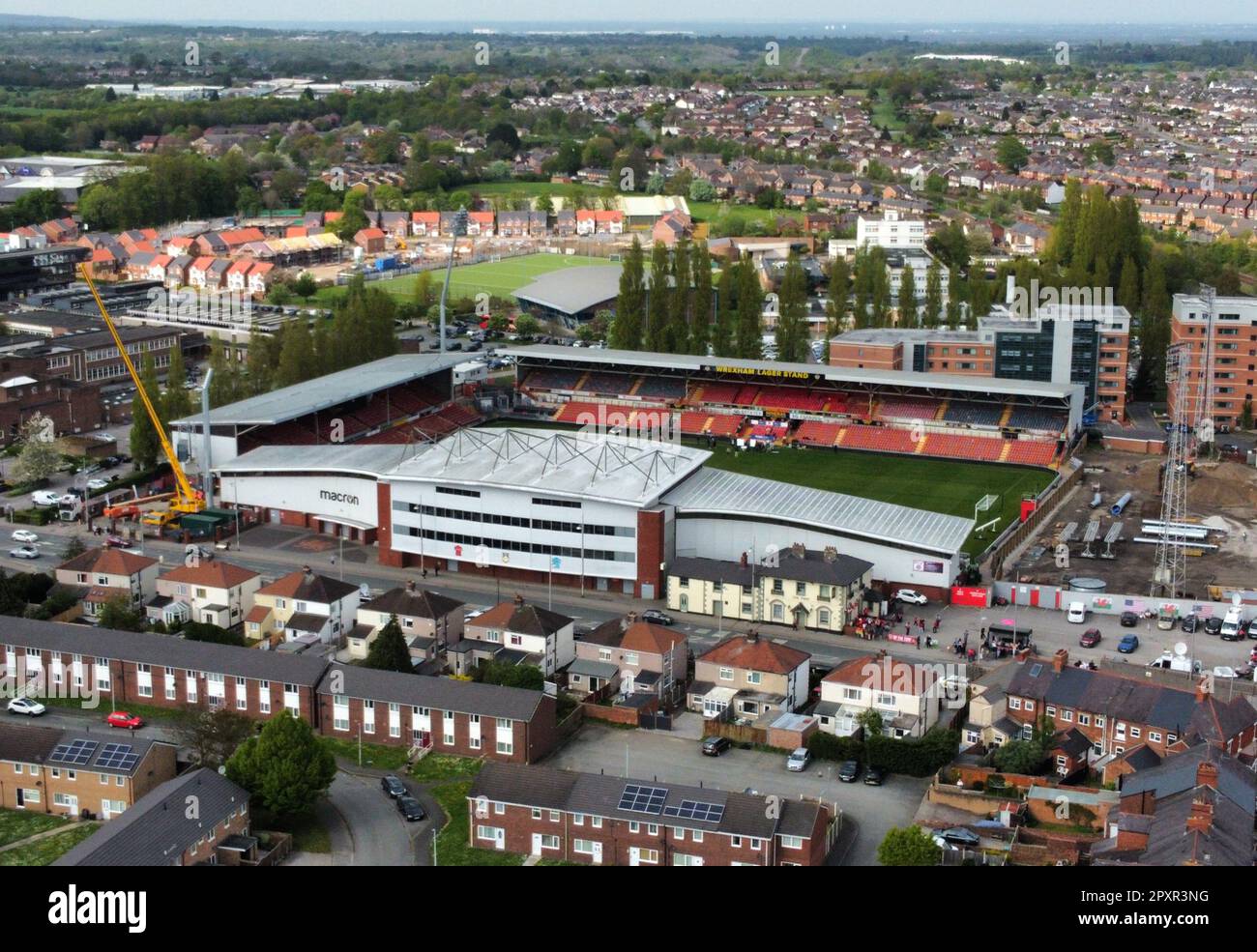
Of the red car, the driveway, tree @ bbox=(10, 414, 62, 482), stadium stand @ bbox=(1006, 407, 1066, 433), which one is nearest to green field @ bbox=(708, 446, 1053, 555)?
stadium stand @ bbox=(1006, 407, 1066, 433)

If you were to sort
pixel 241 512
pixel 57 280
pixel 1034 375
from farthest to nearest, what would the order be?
pixel 57 280, pixel 1034 375, pixel 241 512

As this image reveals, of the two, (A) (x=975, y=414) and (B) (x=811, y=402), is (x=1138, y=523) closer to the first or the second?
(A) (x=975, y=414)

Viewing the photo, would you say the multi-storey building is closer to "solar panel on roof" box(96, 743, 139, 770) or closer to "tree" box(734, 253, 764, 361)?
"tree" box(734, 253, 764, 361)

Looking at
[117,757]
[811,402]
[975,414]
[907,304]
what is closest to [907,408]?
[975,414]

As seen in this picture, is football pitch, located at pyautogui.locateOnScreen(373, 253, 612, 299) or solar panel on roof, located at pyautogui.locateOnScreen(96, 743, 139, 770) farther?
football pitch, located at pyautogui.locateOnScreen(373, 253, 612, 299)

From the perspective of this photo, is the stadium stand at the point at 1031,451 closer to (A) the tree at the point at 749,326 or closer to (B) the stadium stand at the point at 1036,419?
(B) the stadium stand at the point at 1036,419
